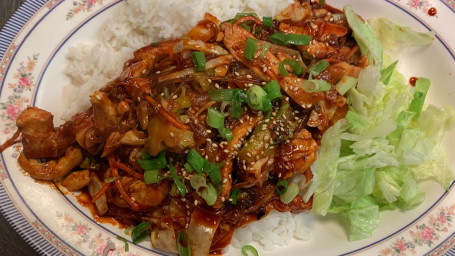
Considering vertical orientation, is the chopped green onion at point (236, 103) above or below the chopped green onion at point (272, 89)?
below

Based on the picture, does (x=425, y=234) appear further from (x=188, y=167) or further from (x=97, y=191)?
(x=97, y=191)

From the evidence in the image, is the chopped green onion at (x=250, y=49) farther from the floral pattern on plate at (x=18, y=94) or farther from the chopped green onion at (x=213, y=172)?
the floral pattern on plate at (x=18, y=94)

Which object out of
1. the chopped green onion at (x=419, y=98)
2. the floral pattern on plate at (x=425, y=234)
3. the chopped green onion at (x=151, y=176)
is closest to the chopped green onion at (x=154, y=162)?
the chopped green onion at (x=151, y=176)

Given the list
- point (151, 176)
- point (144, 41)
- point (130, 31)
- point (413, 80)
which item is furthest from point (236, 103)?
point (413, 80)

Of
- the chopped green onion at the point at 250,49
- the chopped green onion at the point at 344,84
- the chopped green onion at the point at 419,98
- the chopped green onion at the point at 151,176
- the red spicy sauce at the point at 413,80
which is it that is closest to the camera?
the chopped green onion at the point at 151,176

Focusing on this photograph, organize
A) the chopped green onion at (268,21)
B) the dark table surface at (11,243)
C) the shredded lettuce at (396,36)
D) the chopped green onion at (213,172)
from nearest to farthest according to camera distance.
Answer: the chopped green onion at (213,172) < the chopped green onion at (268,21) < the dark table surface at (11,243) < the shredded lettuce at (396,36)

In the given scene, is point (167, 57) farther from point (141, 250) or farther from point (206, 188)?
point (141, 250)
